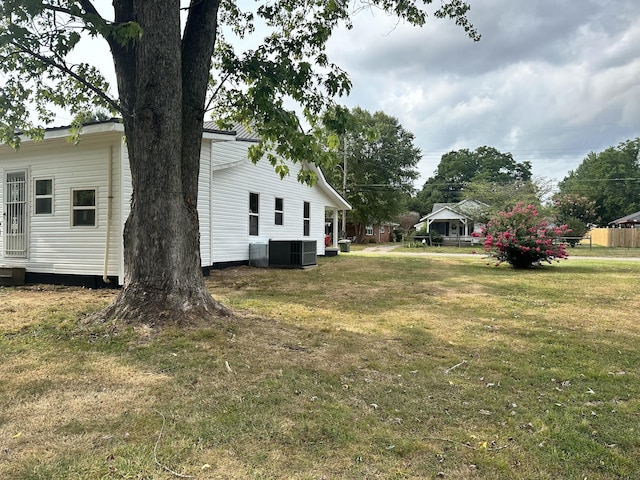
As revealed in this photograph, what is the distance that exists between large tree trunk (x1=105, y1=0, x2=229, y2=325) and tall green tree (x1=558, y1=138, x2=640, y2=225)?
57449 millimetres

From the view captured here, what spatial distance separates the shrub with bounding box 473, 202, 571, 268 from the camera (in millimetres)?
13023

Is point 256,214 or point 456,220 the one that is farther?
point 456,220

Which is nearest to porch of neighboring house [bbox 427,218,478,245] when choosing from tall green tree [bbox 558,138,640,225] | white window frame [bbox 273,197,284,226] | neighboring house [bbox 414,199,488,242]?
neighboring house [bbox 414,199,488,242]

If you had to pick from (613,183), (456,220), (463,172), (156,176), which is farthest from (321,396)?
(463,172)

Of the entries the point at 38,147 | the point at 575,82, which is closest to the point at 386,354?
the point at 38,147

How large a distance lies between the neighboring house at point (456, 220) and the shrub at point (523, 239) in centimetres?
2178

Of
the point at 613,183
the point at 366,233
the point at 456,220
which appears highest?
the point at 613,183

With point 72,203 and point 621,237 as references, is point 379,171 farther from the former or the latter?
point 72,203

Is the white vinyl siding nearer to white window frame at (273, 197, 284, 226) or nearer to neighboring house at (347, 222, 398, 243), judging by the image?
white window frame at (273, 197, 284, 226)

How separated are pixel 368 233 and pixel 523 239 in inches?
1192

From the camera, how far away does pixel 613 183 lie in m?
54.4

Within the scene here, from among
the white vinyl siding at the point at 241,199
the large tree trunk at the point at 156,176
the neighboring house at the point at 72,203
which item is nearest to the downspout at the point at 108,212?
the neighboring house at the point at 72,203

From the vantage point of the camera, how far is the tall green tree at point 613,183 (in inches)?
2069

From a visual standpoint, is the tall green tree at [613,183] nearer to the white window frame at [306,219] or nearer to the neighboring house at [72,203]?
the white window frame at [306,219]
